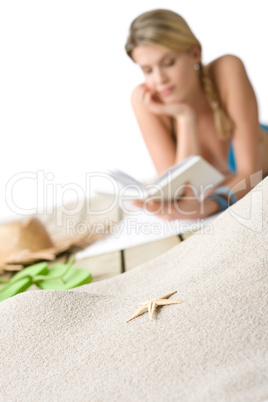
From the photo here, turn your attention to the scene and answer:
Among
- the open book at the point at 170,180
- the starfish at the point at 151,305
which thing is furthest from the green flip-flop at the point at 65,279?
the starfish at the point at 151,305

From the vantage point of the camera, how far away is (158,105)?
6.18ft

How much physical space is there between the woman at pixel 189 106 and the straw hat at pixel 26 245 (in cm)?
35

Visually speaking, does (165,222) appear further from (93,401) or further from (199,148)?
(93,401)

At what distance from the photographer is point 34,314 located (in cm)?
80

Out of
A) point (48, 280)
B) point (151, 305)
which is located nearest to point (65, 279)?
point (48, 280)

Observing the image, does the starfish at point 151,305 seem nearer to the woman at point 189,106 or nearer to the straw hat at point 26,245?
the straw hat at point 26,245

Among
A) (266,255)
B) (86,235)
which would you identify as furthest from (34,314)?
(86,235)

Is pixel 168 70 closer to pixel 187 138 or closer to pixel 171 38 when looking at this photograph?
pixel 171 38

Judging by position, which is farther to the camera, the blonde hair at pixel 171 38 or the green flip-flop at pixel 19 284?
the blonde hair at pixel 171 38

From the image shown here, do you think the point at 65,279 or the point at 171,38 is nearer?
the point at 65,279

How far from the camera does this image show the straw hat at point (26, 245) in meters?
1.50

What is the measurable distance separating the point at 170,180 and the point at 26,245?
50 centimetres

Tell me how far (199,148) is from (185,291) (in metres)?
1.13

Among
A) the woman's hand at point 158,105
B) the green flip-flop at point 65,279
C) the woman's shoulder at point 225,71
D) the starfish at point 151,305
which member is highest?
the woman's shoulder at point 225,71
